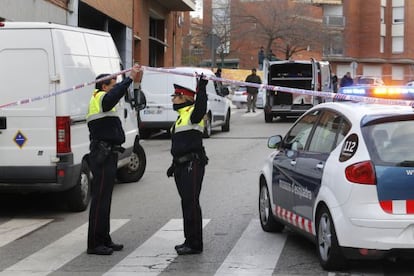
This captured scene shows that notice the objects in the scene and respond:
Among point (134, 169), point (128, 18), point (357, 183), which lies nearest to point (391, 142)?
point (357, 183)

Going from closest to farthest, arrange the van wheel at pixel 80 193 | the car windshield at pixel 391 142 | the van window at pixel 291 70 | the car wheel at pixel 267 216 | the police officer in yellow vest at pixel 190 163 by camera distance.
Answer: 1. the car windshield at pixel 391 142
2. the police officer in yellow vest at pixel 190 163
3. the car wheel at pixel 267 216
4. the van wheel at pixel 80 193
5. the van window at pixel 291 70

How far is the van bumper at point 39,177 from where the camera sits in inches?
321

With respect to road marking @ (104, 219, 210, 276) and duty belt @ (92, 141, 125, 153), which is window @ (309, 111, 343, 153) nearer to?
road marking @ (104, 219, 210, 276)

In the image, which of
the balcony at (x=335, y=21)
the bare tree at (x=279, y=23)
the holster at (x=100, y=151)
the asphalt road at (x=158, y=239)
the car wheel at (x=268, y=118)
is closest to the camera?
the asphalt road at (x=158, y=239)

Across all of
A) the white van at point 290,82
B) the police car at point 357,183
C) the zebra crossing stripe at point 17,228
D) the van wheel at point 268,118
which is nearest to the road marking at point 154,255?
the police car at point 357,183

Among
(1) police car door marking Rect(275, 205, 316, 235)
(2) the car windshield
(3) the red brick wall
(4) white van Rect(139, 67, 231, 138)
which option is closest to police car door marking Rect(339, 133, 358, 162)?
(2) the car windshield

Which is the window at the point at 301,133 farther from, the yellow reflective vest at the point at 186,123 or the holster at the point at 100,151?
the holster at the point at 100,151

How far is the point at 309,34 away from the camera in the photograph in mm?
56281

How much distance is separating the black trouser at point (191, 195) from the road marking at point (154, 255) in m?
0.26

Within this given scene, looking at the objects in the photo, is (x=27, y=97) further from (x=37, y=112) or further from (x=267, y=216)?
(x=267, y=216)

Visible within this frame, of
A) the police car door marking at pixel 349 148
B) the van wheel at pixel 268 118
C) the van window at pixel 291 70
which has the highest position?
the van window at pixel 291 70

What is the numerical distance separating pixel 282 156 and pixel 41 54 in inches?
132

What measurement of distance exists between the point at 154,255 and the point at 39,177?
7.72 ft

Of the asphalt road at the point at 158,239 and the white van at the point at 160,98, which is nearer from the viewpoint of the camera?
the asphalt road at the point at 158,239
